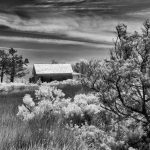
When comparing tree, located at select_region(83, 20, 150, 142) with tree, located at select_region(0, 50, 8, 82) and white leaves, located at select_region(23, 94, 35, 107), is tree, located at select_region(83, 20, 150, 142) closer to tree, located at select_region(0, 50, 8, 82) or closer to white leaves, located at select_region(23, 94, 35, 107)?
white leaves, located at select_region(23, 94, 35, 107)

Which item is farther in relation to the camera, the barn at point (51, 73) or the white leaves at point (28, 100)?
the barn at point (51, 73)

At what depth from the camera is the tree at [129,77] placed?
216 inches

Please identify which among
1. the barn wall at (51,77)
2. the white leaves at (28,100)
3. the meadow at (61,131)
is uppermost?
the barn wall at (51,77)

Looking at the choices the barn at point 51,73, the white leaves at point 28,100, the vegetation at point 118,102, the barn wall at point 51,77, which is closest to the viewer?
the vegetation at point 118,102

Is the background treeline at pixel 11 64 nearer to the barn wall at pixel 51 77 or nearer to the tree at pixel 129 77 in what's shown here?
the barn wall at pixel 51 77

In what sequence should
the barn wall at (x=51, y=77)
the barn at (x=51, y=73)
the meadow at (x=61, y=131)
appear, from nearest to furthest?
1. the meadow at (x=61, y=131)
2. the barn at (x=51, y=73)
3. the barn wall at (x=51, y=77)

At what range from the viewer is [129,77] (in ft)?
18.1

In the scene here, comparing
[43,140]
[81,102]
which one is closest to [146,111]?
[43,140]

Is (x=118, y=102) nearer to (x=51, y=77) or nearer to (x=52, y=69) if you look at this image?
(x=51, y=77)

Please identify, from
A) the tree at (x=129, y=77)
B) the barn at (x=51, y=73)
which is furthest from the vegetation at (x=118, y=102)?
the barn at (x=51, y=73)

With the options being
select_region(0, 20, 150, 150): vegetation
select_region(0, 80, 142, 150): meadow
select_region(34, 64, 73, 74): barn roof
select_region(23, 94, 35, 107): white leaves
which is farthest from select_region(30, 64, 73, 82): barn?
select_region(0, 20, 150, 150): vegetation

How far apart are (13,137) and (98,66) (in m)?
2.28

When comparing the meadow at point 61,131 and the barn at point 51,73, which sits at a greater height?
the barn at point 51,73

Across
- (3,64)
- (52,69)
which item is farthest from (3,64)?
(52,69)
